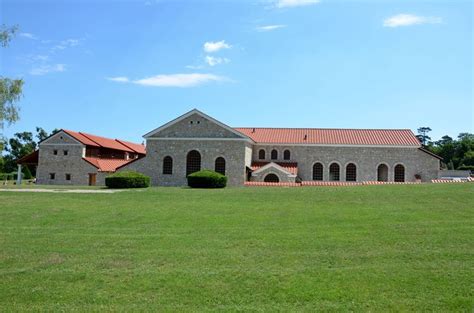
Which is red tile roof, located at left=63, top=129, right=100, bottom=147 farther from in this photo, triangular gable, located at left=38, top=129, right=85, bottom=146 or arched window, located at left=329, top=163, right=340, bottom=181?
arched window, located at left=329, top=163, right=340, bottom=181

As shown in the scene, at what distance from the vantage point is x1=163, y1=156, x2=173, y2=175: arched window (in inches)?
1524

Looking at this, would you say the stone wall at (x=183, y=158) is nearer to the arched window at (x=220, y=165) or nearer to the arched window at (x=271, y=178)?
the arched window at (x=220, y=165)

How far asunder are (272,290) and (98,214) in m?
11.3

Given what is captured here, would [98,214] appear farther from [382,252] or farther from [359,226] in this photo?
[382,252]

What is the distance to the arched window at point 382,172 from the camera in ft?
137

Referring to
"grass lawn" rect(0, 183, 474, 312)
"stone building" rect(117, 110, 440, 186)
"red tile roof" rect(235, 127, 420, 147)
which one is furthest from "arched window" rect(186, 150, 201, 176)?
"grass lawn" rect(0, 183, 474, 312)

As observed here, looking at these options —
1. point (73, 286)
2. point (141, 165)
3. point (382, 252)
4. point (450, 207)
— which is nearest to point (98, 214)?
point (73, 286)

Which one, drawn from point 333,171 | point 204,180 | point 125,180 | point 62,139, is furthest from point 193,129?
point 62,139

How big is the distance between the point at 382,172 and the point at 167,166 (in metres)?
22.0

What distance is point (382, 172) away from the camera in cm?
4231

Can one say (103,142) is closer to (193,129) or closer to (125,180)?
(193,129)

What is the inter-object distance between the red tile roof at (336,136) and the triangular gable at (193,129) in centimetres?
686

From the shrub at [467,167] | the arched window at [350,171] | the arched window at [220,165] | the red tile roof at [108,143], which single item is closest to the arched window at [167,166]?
the arched window at [220,165]

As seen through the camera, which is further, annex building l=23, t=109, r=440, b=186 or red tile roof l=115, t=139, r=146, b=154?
red tile roof l=115, t=139, r=146, b=154
